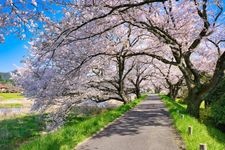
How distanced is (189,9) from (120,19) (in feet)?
20.8

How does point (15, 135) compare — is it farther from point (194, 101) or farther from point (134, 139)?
point (134, 139)

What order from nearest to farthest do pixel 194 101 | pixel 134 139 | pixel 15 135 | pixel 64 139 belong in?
pixel 64 139
pixel 134 139
pixel 194 101
pixel 15 135

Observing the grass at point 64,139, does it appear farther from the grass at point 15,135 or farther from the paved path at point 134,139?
the grass at point 15,135

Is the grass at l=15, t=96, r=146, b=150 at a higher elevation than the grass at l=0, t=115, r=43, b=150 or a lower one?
higher

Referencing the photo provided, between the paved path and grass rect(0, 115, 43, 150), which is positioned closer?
the paved path

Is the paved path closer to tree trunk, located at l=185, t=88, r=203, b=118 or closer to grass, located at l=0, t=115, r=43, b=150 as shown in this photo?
tree trunk, located at l=185, t=88, r=203, b=118

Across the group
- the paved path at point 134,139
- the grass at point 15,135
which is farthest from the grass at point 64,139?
the grass at point 15,135

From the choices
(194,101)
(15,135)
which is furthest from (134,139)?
(15,135)

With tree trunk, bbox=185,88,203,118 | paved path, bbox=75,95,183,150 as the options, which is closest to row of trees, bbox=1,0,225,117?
tree trunk, bbox=185,88,203,118

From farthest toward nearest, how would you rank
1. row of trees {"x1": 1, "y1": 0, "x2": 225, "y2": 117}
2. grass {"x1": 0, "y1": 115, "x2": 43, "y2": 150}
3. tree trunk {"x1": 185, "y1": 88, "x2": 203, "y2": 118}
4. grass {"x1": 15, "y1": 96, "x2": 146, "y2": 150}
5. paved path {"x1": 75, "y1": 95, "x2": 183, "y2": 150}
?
grass {"x1": 0, "y1": 115, "x2": 43, "y2": 150}
tree trunk {"x1": 185, "y1": 88, "x2": 203, "y2": 118}
row of trees {"x1": 1, "y1": 0, "x2": 225, "y2": 117}
paved path {"x1": 75, "y1": 95, "x2": 183, "y2": 150}
grass {"x1": 15, "y1": 96, "x2": 146, "y2": 150}

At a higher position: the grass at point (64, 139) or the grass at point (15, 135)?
the grass at point (64, 139)

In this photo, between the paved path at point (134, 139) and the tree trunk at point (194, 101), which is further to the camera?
the tree trunk at point (194, 101)

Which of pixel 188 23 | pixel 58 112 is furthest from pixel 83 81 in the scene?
pixel 188 23

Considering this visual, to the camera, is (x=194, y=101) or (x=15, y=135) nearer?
(x=194, y=101)
